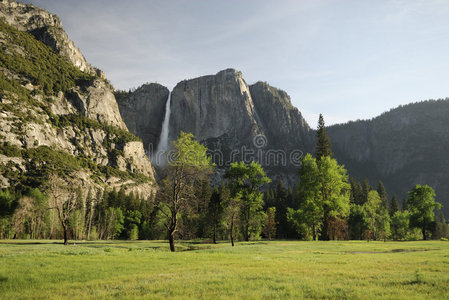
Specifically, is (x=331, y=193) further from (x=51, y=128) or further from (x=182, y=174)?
(x=51, y=128)

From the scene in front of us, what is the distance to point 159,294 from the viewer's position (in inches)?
329

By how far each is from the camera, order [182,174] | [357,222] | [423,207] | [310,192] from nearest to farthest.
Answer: [182,174], [310,192], [423,207], [357,222]

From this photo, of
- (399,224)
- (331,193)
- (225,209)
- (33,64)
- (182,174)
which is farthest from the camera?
(33,64)

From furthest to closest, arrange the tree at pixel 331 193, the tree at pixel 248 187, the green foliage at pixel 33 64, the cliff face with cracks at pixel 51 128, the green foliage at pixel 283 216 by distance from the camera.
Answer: the green foliage at pixel 33 64, the cliff face with cracks at pixel 51 128, the green foliage at pixel 283 216, the tree at pixel 248 187, the tree at pixel 331 193

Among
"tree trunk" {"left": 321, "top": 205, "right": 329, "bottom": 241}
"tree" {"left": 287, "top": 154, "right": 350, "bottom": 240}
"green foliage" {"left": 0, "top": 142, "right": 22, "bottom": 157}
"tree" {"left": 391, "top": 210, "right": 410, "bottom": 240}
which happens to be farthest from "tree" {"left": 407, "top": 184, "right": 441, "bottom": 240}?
"green foliage" {"left": 0, "top": 142, "right": 22, "bottom": 157}

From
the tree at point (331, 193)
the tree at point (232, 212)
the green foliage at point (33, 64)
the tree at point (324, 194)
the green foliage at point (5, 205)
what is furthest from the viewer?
the green foliage at point (33, 64)

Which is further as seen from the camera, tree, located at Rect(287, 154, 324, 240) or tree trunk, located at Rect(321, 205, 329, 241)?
tree trunk, located at Rect(321, 205, 329, 241)

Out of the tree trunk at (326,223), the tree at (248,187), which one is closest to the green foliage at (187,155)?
the tree at (248,187)

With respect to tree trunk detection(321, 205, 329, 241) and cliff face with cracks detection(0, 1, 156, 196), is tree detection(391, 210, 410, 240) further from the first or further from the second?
cliff face with cracks detection(0, 1, 156, 196)

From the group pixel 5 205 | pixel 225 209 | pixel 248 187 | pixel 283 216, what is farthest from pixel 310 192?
pixel 5 205

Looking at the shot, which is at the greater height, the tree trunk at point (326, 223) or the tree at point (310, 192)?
the tree at point (310, 192)

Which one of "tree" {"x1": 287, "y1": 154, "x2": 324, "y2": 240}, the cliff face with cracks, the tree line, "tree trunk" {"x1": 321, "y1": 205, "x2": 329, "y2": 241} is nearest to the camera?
the tree line

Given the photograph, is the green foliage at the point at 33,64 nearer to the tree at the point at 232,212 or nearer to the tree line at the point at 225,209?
the tree line at the point at 225,209

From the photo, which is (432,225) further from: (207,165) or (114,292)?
(114,292)
